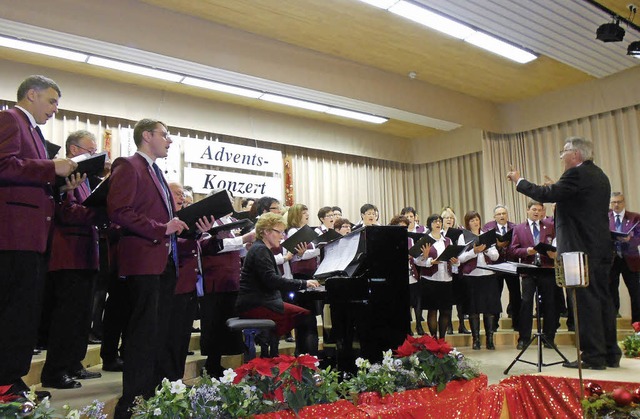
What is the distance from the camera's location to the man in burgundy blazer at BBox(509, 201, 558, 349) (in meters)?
5.50

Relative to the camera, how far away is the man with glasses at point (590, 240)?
3824mm

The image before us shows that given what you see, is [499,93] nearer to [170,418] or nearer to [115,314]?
[115,314]

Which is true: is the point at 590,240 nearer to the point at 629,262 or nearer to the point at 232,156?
the point at 629,262

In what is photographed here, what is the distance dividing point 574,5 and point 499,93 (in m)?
2.99

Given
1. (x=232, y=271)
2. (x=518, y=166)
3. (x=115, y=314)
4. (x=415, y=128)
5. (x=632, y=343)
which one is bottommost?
(x=632, y=343)

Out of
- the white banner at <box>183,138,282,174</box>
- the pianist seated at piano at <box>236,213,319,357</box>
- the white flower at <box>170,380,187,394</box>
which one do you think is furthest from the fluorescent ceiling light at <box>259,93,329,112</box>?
the white flower at <box>170,380,187,394</box>

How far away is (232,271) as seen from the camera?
4.10 m

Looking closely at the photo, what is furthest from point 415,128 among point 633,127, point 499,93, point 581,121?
point 633,127

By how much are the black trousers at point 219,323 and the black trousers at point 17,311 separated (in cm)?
157

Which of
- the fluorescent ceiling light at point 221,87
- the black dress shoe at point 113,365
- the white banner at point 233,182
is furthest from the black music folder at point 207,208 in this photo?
the white banner at point 233,182

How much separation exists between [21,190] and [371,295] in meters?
2.10

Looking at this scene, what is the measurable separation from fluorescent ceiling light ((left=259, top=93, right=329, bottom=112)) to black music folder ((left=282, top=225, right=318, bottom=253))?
3583 mm

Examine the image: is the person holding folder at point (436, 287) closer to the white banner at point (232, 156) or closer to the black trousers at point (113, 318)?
the black trousers at point (113, 318)

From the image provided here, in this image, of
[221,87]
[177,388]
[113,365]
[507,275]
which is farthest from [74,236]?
[507,275]
